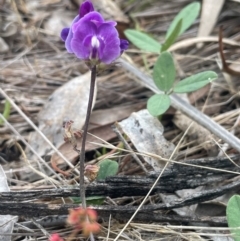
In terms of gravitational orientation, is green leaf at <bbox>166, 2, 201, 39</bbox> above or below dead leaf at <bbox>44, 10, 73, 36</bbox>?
above

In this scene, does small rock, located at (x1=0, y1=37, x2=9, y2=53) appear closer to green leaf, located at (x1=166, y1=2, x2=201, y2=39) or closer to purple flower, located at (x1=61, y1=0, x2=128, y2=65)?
green leaf, located at (x1=166, y1=2, x2=201, y2=39)

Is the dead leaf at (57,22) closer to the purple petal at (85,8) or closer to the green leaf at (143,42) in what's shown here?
the green leaf at (143,42)

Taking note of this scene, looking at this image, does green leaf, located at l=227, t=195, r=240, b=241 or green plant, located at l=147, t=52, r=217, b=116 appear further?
green plant, located at l=147, t=52, r=217, b=116

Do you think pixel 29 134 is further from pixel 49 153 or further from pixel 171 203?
pixel 171 203

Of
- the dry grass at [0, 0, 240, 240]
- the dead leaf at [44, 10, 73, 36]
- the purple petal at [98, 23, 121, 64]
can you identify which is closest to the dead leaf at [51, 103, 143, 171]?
the dry grass at [0, 0, 240, 240]

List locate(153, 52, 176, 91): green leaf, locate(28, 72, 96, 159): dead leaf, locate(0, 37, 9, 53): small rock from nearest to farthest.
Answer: locate(153, 52, 176, 91): green leaf < locate(28, 72, 96, 159): dead leaf < locate(0, 37, 9, 53): small rock

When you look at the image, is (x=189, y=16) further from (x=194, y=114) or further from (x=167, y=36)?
(x=194, y=114)
